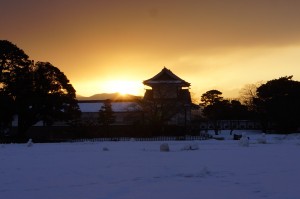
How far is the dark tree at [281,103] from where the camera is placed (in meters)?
52.7

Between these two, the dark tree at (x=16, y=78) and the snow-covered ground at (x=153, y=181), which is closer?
the snow-covered ground at (x=153, y=181)

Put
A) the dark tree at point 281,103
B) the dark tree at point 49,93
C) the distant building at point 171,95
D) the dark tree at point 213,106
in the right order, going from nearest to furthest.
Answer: the dark tree at point 49,93, the distant building at point 171,95, the dark tree at point 281,103, the dark tree at point 213,106

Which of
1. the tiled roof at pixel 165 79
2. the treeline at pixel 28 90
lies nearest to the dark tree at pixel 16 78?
the treeline at pixel 28 90

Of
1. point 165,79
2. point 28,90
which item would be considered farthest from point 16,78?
point 165,79

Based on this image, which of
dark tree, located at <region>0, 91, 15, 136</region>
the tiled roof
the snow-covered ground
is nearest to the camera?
the snow-covered ground

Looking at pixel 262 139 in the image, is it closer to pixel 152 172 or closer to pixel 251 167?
pixel 251 167

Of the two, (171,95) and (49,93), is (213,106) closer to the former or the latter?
(171,95)

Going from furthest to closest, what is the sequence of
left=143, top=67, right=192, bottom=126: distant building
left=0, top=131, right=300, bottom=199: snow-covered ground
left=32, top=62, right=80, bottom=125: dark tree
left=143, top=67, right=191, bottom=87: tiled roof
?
left=143, top=67, right=191, bottom=87: tiled roof < left=143, top=67, right=192, bottom=126: distant building < left=32, top=62, right=80, bottom=125: dark tree < left=0, top=131, right=300, bottom=199: snow-covered ground

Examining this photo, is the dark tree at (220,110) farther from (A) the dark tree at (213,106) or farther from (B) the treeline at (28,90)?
(B) the treeline at (28,90)

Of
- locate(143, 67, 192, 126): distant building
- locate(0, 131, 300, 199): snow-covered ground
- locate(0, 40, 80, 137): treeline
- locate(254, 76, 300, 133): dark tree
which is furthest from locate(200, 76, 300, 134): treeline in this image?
locate(0, 131, 300, 199): snow-covered ground

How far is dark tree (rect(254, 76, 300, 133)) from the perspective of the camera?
5272 centimetres

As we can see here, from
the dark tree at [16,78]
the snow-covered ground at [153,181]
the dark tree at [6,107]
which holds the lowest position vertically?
the snow-covered ground at [153,181]

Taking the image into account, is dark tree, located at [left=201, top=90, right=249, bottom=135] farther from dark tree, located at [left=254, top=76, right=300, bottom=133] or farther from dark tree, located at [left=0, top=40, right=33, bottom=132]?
dark tree, located at [left=0, top=40, right=33, bottom=132]

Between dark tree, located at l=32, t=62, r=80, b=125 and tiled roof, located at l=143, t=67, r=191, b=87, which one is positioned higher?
tiled roof, located at l=143, t=67, r=191, b=87
